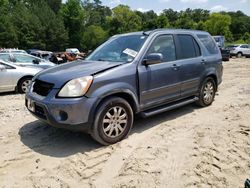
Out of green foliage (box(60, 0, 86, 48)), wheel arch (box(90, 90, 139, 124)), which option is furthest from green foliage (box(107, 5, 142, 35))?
wheel arch (box(90, 90, 139, 124))

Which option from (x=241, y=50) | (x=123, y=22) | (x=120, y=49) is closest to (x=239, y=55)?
(x=241, y=50)

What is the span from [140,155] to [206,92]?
10.1 ft

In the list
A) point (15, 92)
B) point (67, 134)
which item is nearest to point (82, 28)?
point (15, 92)

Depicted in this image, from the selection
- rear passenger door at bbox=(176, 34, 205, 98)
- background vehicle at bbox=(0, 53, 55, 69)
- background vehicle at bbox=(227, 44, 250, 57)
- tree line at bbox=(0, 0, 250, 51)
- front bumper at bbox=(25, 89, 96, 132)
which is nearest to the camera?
front bumper at bbox=(25, 89, 96, 132)

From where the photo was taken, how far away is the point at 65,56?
68.3 ft

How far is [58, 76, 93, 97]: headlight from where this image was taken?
405 cm

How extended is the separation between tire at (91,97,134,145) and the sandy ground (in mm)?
149

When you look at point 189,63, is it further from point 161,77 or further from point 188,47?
point 161,77

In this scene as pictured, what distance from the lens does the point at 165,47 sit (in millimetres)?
5355

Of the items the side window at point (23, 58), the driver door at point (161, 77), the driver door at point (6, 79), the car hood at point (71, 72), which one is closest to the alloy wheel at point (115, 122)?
the driver door at point (161, 77)

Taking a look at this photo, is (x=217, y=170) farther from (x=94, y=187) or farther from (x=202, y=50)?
(x=202, y=50)

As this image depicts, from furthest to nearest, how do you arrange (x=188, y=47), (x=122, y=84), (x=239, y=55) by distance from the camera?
(x=239, y=55) < (x=188, y=47) < (x=122, y=84)

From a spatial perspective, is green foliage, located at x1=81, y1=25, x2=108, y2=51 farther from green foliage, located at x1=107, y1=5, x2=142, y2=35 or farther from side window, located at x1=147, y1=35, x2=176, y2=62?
side window, located at x1=147, y1=35, x2=176, y2=62

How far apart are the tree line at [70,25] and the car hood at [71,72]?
151ft
